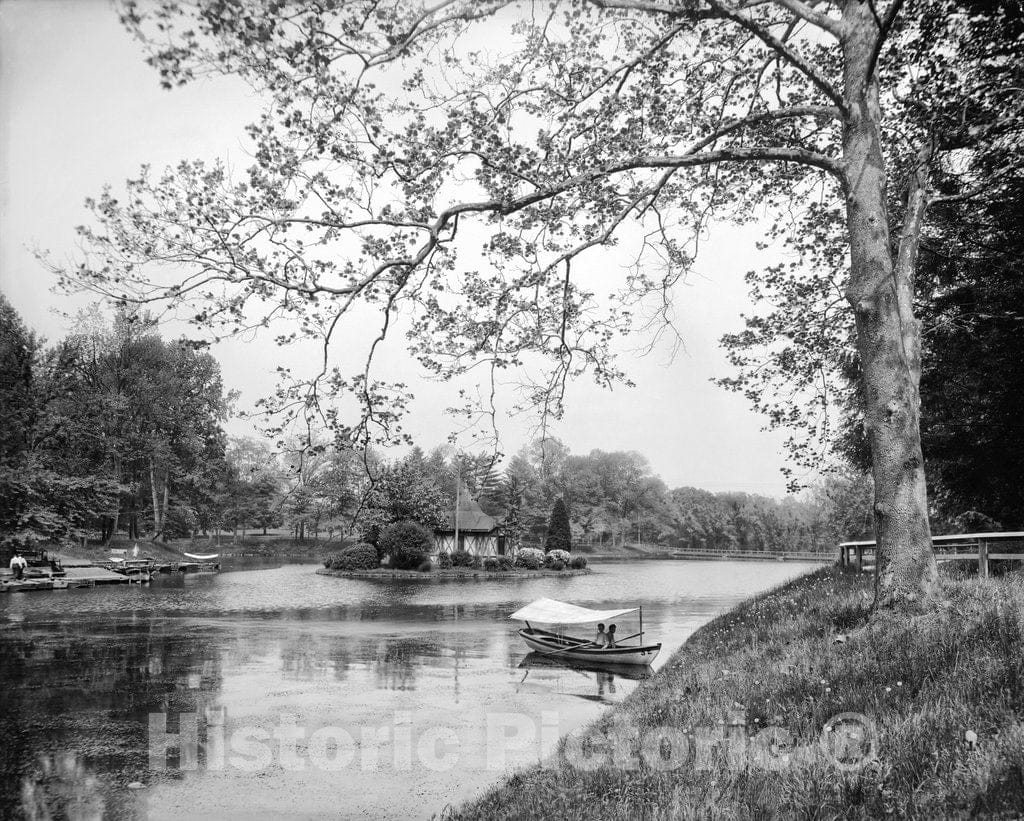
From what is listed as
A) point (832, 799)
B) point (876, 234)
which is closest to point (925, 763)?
point (832, 799)

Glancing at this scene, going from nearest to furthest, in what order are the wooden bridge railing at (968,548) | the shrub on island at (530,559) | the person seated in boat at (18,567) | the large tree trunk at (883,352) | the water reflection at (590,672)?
the large tree trunk at (883,352) → the wooden bridge railing at (968,548) → the water reflection at (590,672) → the person seated in boat at (18,567) → the shrub on island at (530,559)

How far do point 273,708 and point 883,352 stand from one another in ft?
40.3

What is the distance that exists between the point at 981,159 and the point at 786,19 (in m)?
5.64

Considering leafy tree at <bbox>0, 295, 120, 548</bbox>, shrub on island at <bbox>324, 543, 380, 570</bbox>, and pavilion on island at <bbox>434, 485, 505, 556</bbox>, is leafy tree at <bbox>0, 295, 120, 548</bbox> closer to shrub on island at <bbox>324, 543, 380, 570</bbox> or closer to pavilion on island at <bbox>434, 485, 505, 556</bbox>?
shrub on island at <bbox>324, 543, 380, 570</bbox>

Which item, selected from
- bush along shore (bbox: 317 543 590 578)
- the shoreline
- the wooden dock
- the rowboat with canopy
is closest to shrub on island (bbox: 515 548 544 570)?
bush along shore (bbox: 317 543 590 578)

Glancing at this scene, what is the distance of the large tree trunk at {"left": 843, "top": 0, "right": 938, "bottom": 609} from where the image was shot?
9445 mm

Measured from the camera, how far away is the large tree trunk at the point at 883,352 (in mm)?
9445

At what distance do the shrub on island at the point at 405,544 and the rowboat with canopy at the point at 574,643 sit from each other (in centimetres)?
3526

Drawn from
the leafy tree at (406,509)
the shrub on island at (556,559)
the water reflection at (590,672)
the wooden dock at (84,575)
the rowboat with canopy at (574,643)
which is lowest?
the shrub on island at (556,559)

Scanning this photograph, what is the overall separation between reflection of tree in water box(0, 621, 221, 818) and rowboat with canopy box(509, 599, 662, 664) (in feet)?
27.7

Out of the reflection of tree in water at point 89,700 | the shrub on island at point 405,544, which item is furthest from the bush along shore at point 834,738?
the shrub on island at point 405,544

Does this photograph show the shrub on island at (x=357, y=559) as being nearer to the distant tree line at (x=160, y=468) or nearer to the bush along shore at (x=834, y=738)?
the distant tree line at (x=160, y=468)

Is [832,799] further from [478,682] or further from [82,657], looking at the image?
[82,657]

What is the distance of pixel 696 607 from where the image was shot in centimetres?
3400
